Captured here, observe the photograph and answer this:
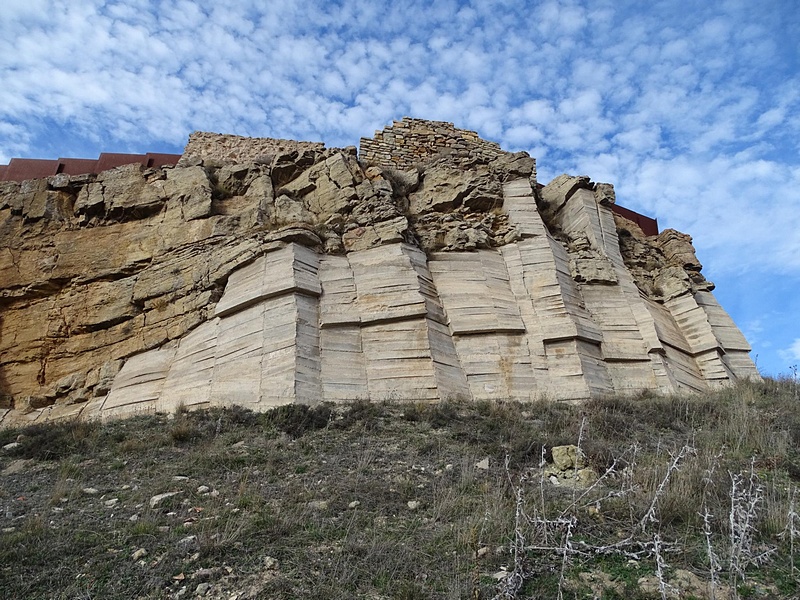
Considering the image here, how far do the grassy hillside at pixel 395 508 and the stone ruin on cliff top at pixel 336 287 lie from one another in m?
1.89

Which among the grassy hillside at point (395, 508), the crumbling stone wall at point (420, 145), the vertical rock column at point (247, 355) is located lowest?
the grassy hillside at point (395, 508)

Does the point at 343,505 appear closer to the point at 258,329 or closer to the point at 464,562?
the point at 464,562

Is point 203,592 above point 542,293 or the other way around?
the other way around

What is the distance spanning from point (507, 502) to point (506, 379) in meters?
5.51

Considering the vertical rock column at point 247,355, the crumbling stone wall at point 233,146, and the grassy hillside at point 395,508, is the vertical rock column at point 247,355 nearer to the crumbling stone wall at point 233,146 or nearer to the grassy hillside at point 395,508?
the grassy hillside at point 395,508

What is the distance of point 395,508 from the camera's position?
5828 mm

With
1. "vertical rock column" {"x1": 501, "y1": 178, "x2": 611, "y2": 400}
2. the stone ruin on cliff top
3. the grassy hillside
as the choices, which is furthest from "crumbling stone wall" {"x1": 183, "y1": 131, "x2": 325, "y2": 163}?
the grassy hillside

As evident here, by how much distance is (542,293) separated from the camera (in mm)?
12531

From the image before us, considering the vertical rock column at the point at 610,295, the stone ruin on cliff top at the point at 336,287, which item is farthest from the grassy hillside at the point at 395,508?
the vertical rock column at the point at 610,295

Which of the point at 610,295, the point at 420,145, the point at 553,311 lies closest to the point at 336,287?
the point at 553,311

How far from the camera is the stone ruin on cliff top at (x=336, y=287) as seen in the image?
10.8m

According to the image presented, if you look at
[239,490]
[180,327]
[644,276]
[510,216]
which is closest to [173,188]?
[180,327]

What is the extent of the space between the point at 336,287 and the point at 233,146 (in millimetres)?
7662

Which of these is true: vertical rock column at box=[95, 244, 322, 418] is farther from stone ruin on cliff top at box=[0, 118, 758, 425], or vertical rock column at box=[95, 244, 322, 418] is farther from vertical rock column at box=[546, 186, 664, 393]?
vertical rock column at box=[546, 186, 664, 393]
